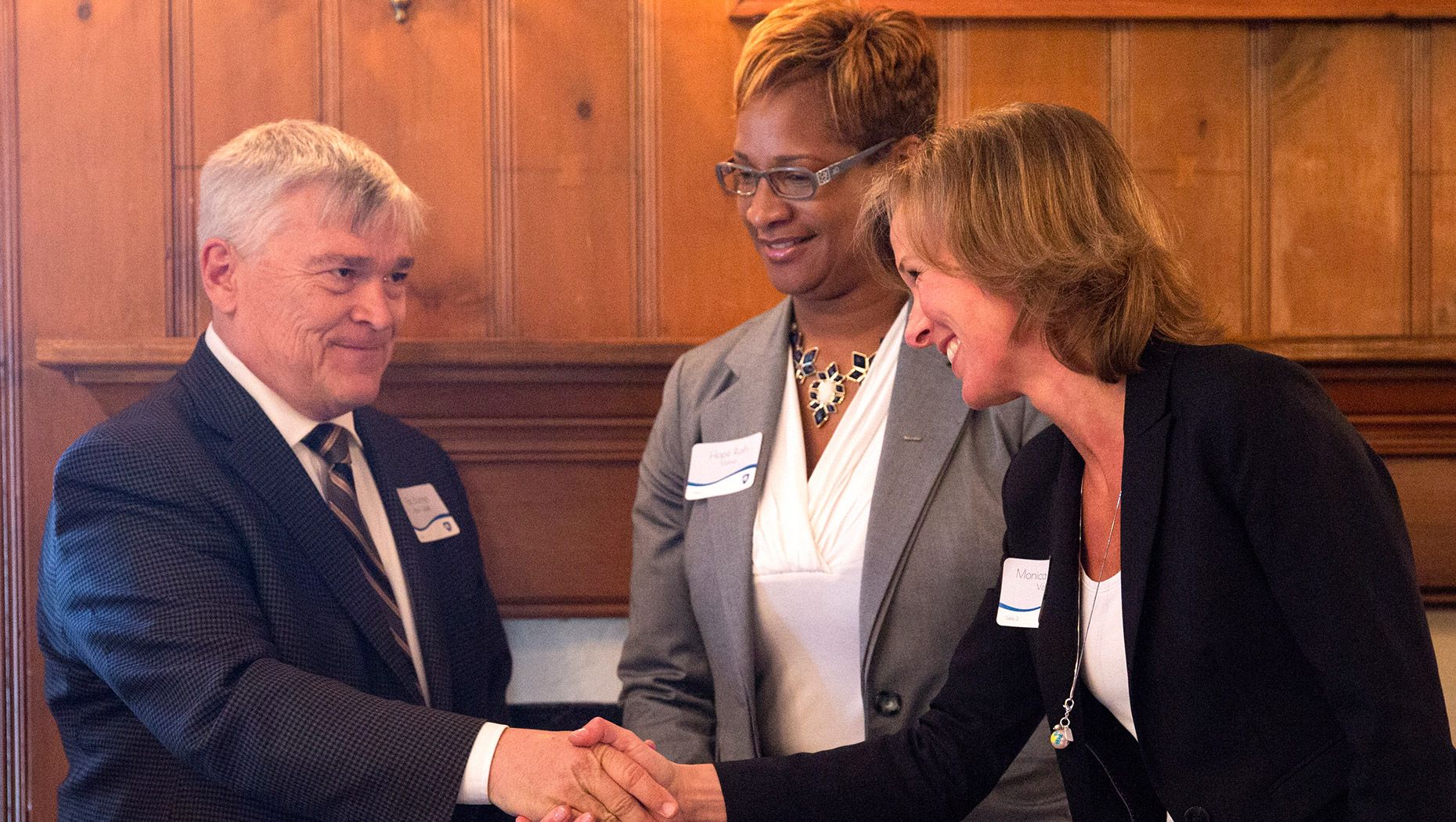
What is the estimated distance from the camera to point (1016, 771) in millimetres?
1819

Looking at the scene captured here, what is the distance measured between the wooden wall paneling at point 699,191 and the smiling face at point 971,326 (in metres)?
0.74

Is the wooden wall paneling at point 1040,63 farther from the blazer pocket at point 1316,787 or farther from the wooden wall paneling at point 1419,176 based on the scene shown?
the blazer pocket at point 1316,787

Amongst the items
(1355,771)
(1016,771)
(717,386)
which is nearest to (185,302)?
(717,386)

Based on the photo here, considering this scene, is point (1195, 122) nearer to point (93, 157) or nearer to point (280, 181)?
point (280, 181)

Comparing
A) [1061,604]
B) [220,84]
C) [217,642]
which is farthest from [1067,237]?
[220,84]

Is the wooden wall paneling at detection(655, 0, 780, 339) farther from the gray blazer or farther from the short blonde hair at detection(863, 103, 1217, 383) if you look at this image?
the short blonde hair at detection(863, 103, 1217, 383)

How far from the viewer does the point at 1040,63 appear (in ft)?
7.40

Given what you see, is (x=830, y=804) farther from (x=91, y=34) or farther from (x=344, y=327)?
(x=91, y=34)

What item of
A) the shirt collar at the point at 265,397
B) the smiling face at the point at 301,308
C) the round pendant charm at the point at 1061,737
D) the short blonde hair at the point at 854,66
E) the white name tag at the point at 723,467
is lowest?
the round pendant charm at the point at 1061,737

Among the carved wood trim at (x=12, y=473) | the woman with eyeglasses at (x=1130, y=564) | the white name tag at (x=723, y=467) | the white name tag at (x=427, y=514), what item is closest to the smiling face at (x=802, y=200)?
the woman with eyeglasses at (x=1130, y=564)

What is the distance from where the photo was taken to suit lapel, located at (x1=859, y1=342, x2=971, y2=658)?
1780mm

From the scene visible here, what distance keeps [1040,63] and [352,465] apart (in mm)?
1450

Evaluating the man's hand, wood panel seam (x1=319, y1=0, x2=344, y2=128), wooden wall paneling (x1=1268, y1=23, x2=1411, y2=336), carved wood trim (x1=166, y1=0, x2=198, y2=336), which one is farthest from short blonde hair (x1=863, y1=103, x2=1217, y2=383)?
carved wood trim (x1=166, y1=0, x2=198, y2=336)

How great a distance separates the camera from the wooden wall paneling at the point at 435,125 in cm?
225
